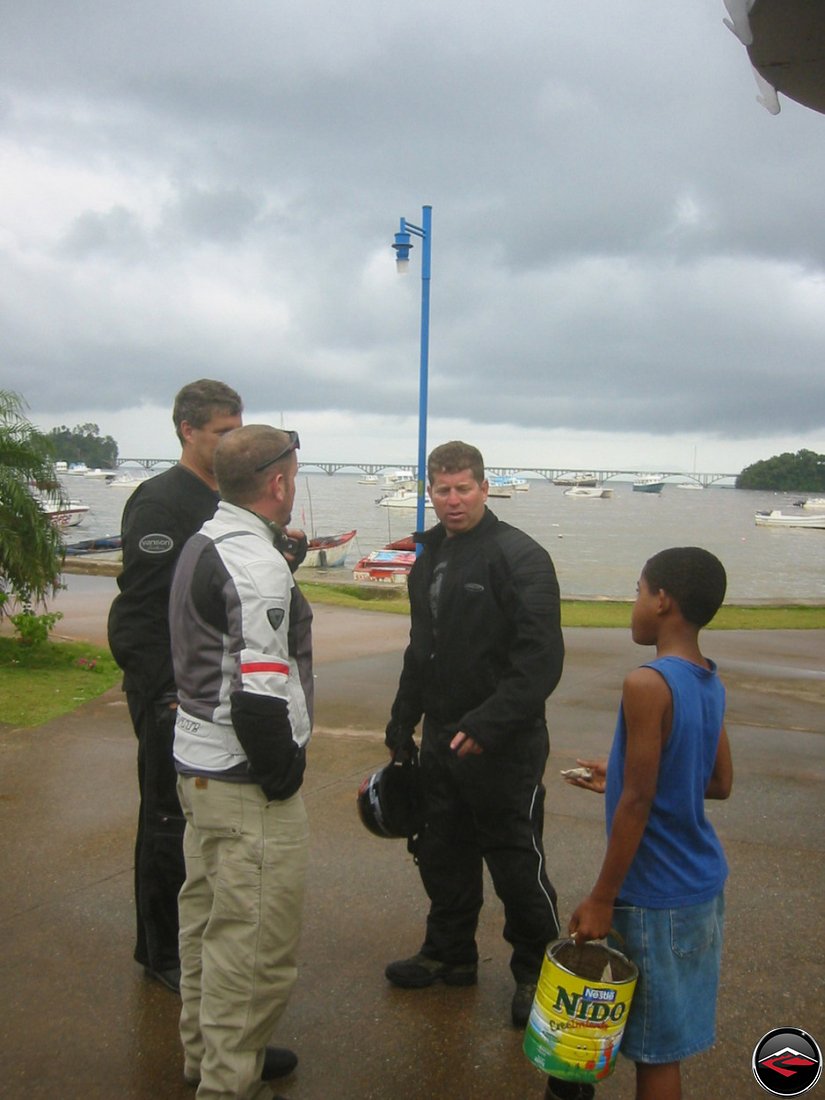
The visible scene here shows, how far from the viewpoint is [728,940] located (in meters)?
3.93

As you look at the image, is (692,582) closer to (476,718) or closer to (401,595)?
(476,718)

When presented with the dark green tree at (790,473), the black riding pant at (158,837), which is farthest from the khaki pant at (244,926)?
the dark green tree at (790,473)

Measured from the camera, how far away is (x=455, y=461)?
3.65 m

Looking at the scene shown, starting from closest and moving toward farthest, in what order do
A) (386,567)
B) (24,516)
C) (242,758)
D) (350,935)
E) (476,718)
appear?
(242,758) < (476,718) < (350,935) < (24,516) < (386,567)

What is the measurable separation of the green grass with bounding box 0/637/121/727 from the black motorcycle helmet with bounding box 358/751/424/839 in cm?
407

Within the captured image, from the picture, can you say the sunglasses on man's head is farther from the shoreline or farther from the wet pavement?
the shoreline

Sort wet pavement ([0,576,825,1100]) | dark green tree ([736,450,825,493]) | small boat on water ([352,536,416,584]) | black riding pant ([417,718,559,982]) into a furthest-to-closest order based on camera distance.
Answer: dark green tree ([736,450,825,493]) → small boat on water ([352,536,416,584]) → black riding pant ([417,718,559,982]) → wet pavement ([0,576,825,1100])

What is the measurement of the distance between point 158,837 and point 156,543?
1.01 m

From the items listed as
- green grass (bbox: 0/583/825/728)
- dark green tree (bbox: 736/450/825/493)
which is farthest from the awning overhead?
dark green tree (bbox: 736/450/825/493)

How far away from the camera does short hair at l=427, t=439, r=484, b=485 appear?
12.0 feet

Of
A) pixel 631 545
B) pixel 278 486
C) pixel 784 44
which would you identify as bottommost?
pixel 631 545

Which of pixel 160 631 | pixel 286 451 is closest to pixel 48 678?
pixel 160 631

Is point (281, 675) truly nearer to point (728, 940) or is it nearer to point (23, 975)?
point (23, 975)

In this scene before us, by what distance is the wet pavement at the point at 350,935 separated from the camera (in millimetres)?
3072
